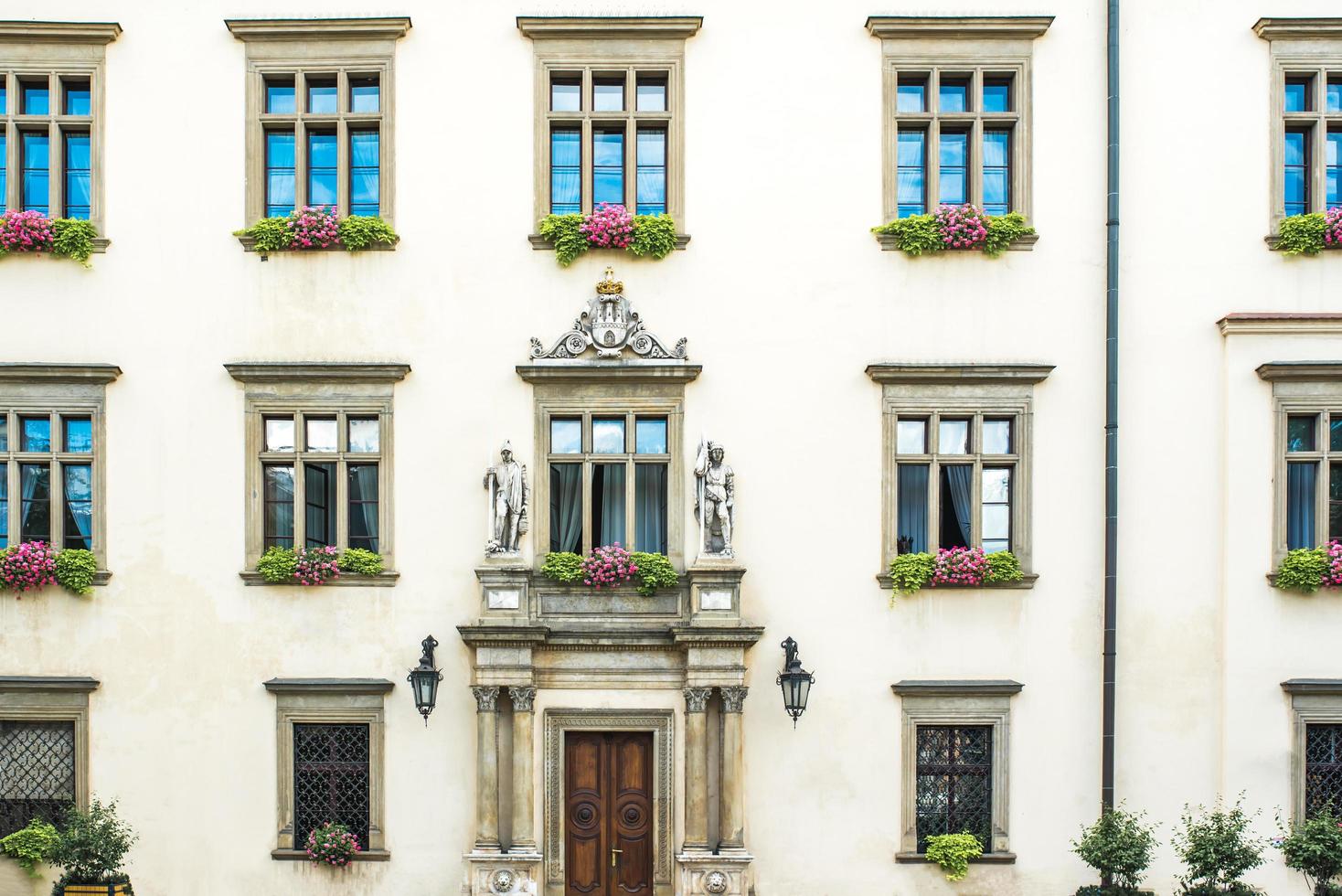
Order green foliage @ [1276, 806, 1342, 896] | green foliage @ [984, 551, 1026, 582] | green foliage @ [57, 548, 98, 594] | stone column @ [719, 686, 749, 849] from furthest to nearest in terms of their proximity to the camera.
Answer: green foliage @ [57, 548, 98, 594] → green foliage @ [984, 551, 1026, 582] → stone column @ [719, 686, 749, 849] → green foliage @ [1276, 806, 1342, 896]

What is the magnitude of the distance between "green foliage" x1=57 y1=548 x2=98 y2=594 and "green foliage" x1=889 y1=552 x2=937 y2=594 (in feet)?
30.6

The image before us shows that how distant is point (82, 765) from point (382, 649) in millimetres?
3753

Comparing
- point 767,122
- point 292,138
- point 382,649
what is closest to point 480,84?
point 292,138

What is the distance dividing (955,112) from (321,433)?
27.7 ft

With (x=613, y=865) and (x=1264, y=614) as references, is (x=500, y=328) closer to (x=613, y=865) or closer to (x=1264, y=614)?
(x=613, y=865)

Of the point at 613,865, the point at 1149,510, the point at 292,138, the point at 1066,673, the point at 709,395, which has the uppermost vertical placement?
the point at 292,138

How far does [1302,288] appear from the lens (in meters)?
13.9

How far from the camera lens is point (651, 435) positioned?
552 inches

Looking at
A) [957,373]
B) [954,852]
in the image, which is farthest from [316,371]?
[954,852]

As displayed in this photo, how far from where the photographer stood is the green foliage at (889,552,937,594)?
13641mm

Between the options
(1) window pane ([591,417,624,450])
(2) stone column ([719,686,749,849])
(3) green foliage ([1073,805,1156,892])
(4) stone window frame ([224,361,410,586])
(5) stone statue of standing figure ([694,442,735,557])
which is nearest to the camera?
(3) green foliage ([1073,805,1156,892])

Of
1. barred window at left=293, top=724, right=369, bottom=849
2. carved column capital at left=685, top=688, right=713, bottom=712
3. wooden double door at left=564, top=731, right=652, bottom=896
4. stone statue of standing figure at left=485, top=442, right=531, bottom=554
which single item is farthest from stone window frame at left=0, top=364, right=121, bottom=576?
carved column capital at left=685, top=688, right=713, bottom=712

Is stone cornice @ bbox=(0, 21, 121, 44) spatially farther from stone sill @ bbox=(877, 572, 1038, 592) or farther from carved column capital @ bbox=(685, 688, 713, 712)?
stone sill @ bbox=(877, 572, 1038, 592)

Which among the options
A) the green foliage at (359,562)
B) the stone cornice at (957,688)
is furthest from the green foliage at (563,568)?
the stone cornice at (957,688)
